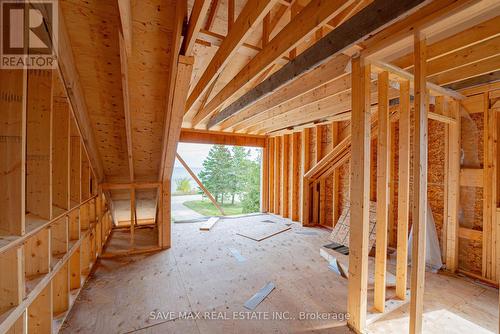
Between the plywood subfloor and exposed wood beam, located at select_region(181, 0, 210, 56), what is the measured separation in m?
2.53

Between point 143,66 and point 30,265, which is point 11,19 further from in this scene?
point 30,265

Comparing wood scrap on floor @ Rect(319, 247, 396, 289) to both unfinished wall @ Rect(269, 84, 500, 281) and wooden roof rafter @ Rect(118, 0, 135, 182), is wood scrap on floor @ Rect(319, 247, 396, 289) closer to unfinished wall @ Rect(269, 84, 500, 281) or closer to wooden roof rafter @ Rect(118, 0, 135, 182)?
unfinished wall @ Rect(269, 84, 500, 281)

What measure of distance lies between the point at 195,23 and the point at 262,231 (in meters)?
4.36

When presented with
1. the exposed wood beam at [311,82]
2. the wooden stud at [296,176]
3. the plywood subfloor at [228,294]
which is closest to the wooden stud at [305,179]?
the wooden stud at [296,176]

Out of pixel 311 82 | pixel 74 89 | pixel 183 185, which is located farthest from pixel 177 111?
pixel 183 185

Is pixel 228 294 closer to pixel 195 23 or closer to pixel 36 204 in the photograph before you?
pixel 36 204

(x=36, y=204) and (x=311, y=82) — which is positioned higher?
(x=311, y=82)

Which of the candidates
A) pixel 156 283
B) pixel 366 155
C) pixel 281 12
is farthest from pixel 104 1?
pixel 156 283

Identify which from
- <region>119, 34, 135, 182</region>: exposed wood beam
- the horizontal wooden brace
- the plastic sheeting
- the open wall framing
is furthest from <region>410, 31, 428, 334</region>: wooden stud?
the horizontal wooden brace

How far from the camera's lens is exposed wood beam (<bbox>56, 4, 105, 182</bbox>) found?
1669 millimetres

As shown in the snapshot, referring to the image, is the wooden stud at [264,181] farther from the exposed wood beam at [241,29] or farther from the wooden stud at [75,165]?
the wooden stud at [75,165]

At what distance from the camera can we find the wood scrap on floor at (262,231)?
14.9 feet

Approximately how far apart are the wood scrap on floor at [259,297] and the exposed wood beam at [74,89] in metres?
2.75

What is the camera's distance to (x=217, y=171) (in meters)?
15.0
